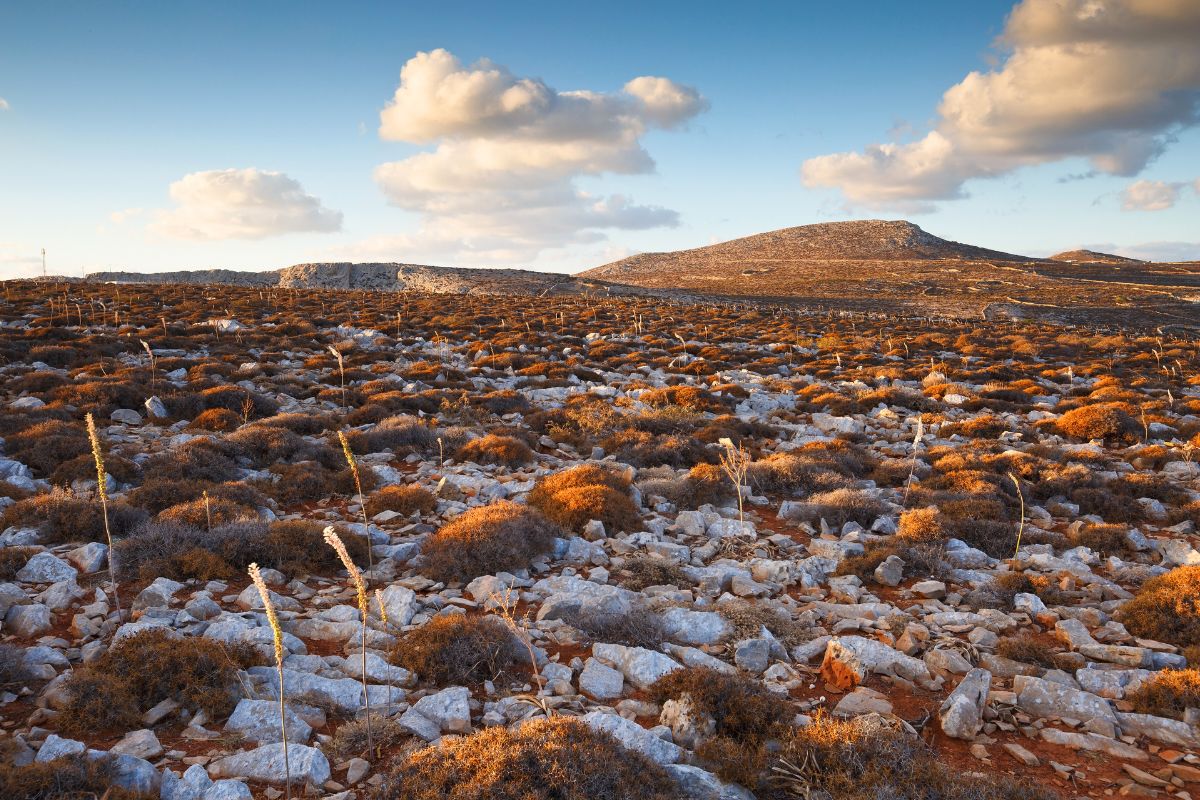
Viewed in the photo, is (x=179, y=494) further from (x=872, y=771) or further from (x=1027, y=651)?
(x=1027, y=651)

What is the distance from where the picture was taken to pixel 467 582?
652 centimetres

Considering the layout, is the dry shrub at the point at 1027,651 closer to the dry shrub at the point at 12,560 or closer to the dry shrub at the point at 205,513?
the dry shrub at the point at 205,513

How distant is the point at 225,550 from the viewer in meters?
6.45

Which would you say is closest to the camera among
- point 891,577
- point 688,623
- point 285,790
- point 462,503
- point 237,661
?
point 285,790

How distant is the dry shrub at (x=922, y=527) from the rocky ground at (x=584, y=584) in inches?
1.8

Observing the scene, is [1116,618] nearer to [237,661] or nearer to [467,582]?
[467,582]

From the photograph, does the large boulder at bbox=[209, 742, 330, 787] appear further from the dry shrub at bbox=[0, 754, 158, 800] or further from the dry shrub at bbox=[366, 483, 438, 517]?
the dry shrub at bbox=[366, 483, 438, 517]

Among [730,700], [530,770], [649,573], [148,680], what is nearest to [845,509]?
[649,573]

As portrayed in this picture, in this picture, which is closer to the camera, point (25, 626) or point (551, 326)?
point (25, 626)

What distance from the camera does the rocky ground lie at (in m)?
A: 4.00

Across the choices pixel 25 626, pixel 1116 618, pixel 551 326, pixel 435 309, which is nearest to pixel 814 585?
pixel 1116 618

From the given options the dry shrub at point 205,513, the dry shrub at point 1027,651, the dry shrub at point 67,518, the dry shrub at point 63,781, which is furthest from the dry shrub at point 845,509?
the dry shrub at point 67,518

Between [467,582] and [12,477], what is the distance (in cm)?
672

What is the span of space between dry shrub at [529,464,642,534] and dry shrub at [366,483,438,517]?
141cm
